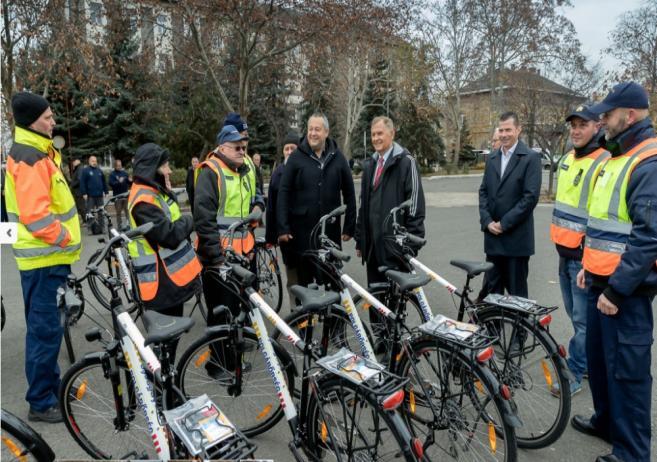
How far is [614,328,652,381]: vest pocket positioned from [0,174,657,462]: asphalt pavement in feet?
2.25

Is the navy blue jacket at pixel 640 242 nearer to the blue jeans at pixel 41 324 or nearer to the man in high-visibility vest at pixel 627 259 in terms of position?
the man in high-visibility vest at pixel 627 259

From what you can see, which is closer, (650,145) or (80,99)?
(650,145)

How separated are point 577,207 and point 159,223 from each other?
3186 millimetres

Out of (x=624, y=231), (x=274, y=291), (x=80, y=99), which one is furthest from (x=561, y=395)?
(x=80, y=99)

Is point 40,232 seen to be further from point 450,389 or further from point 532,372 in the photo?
point 532,372

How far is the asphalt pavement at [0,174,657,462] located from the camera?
10.8 feet

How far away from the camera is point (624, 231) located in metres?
2.92

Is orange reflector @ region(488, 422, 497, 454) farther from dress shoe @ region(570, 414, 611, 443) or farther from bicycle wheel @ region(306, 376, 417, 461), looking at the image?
dress shoe @ region(570, 414, 611, 443)

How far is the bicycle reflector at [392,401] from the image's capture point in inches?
90.9

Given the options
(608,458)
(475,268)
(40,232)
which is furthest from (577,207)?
(40,232)

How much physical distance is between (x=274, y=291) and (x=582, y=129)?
155 inches

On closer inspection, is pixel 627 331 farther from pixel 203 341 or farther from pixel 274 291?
pixel 274 291

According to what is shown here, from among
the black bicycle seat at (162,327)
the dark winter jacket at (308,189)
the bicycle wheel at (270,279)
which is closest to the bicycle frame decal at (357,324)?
the black bicycle seat at (162,327)

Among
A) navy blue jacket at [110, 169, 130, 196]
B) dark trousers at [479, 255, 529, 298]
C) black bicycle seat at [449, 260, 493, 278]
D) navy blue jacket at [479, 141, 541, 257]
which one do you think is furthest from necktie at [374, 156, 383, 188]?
navy blue jacket at [110, 169, 130, 196]
